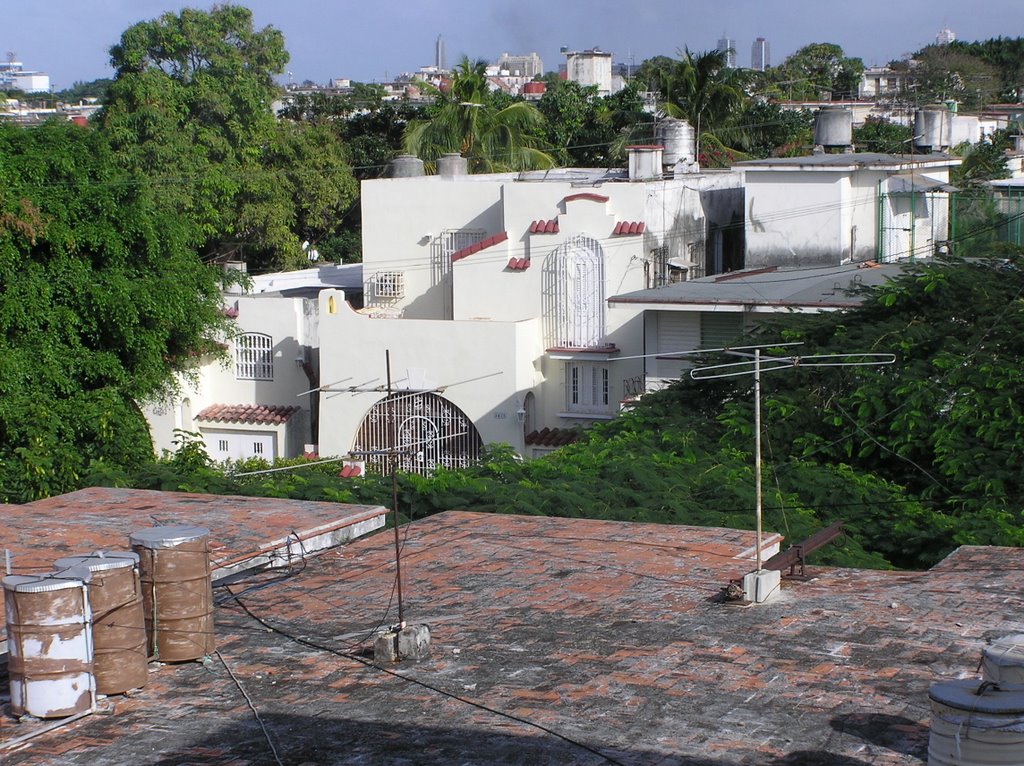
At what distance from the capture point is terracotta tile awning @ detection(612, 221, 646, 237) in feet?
94.4

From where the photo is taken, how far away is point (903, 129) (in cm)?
4800

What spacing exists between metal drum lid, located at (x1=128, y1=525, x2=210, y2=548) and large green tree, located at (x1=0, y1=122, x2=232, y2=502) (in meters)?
13.1

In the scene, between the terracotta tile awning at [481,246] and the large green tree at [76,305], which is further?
the terracotta tile awning at [481,246]

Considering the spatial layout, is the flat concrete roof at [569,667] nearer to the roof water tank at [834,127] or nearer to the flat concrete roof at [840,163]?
the flat concrete roof at [840,163]

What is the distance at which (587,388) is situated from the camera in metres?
28.9

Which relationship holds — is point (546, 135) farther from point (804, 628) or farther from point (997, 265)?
point (804, 628)

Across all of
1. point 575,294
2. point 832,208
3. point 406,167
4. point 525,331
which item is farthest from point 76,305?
point 832,208

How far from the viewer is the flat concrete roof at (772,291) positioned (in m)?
24.5

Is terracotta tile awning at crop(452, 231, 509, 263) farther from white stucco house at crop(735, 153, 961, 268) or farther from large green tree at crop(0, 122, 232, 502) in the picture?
large green tree at crop(0, 122, 232, 502)

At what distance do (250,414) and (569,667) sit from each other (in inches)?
918

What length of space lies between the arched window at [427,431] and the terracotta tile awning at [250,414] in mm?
2449

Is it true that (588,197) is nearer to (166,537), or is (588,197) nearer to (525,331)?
(525,331)

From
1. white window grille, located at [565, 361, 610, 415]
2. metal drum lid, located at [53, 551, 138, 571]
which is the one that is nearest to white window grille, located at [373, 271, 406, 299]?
white window grille, located at [565, 361, 610, 415]

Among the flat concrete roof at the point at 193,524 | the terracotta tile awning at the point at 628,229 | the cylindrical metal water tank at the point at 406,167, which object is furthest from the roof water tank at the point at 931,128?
the flat concrete roof at the point at 193,524
